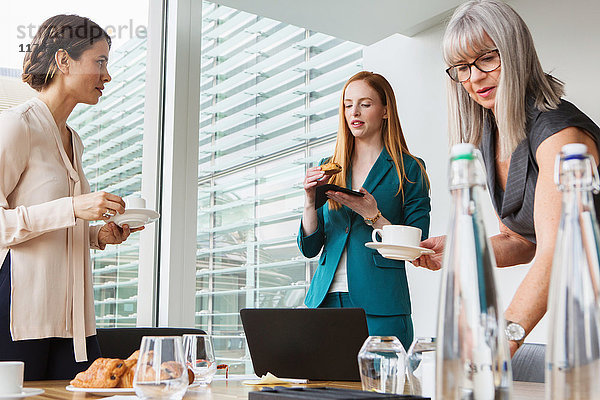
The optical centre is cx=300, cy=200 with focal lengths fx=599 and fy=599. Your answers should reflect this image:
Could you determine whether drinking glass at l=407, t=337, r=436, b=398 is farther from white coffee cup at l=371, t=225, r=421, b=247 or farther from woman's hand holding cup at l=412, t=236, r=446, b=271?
woman's hand holding cup at l=412, t=236, r=446, b=271

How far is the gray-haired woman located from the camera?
1388 mm

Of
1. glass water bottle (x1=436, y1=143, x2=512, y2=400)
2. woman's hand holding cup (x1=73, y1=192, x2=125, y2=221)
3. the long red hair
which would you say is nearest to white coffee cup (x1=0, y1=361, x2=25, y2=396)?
woman's hand holding cup (x1=73, y1=192, x2=125, y2=221)

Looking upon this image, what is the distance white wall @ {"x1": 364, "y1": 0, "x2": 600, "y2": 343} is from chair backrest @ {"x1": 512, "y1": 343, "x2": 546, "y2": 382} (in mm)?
1259

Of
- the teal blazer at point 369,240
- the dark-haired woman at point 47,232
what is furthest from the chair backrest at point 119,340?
the teal blazer at point 369,240

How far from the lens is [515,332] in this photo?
3.03 feet

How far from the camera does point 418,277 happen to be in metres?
3.80

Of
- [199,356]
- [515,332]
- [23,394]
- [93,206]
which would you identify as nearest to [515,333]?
[515,332]

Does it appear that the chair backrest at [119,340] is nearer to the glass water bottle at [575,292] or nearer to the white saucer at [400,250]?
the white saucer at [400,250]

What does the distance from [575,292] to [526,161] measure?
3.79 feet

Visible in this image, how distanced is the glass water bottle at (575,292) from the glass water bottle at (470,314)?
0.12ft

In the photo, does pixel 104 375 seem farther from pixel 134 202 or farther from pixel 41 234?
pixel 134 202

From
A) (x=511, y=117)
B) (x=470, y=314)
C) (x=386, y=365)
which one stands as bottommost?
(x=386, y=365)

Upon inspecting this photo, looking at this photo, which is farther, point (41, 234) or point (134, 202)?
point (134, 202)

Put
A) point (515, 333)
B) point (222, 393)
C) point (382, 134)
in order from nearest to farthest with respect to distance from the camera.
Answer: point (515, 333), point (222, 393), point (382, 134)
